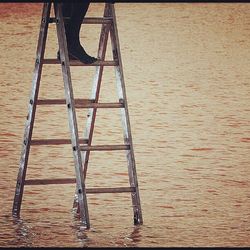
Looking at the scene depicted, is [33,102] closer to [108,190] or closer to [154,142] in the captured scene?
[108,190]

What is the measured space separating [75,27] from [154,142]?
293 centimetres

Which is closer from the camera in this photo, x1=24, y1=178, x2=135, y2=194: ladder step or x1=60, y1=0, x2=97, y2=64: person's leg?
x1=24, y1=178, x2=135, y2=194: ladder step

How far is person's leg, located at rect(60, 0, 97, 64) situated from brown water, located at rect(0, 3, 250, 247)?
3.26ft

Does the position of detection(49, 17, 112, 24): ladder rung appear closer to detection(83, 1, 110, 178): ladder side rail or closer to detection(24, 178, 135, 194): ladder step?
detection(83, 1, 110, 178): ladder side rail

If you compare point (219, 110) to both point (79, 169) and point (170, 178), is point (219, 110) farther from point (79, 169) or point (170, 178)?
point (79, 169)

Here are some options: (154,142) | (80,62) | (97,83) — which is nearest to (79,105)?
(80,62)

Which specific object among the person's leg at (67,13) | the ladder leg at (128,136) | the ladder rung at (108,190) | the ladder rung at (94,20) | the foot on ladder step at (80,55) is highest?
the person's leg at (67,13)

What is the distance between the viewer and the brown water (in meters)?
5.75

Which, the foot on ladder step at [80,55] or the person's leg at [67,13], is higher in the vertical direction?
the person's leg at [67,13]

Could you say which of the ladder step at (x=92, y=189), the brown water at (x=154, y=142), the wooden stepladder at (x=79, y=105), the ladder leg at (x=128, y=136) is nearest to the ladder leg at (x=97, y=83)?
the wooden stepladder at (x=79, y=105)

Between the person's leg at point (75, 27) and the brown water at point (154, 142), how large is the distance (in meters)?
0.99

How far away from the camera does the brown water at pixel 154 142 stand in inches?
227

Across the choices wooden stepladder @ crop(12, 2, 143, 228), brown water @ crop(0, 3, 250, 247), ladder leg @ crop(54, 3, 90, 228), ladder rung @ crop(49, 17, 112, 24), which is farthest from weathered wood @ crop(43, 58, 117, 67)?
brown water @ crop(0, 3, 250, 247)

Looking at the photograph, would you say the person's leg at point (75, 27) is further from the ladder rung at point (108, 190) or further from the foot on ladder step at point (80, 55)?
the ladder rung at point (108, 190)
